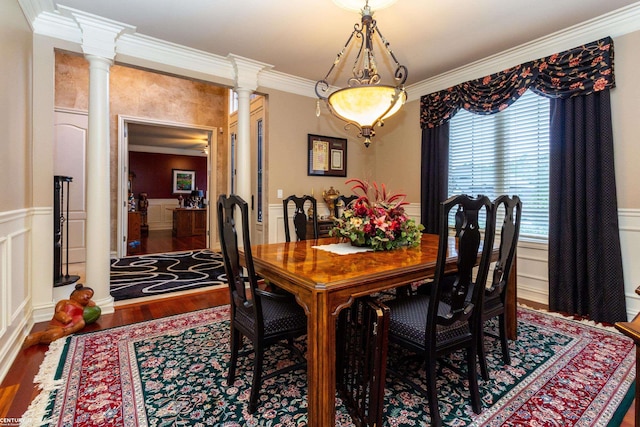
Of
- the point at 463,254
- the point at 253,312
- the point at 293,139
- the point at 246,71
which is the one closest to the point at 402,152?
the point at 293,139

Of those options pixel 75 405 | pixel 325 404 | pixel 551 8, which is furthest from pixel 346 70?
pixel 75 405

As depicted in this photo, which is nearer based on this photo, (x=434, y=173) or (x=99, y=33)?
(x=99, y=33)

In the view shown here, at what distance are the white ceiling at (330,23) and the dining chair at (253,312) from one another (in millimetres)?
1882

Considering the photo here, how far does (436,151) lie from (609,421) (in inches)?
123

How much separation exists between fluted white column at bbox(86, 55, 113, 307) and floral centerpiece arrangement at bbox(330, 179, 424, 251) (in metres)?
2.20

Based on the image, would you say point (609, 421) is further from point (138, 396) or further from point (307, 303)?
point (138, 396)

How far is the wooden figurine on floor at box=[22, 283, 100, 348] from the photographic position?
7.52 ft

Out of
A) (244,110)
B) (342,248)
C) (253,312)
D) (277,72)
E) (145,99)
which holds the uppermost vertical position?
(145,99)

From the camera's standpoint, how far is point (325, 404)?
1.36 m

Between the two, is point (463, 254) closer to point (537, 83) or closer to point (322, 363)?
point (322, 363)

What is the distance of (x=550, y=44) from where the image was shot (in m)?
3.06

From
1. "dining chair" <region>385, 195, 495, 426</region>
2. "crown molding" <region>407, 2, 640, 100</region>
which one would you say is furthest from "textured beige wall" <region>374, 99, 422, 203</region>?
"dining chair" <region>385, 195, 495, 426</region>

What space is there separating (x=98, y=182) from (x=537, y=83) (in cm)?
423

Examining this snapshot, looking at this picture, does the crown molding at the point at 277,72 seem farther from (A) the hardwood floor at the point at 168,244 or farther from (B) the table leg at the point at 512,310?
(A) the hardwood floor at the point at 168,244
